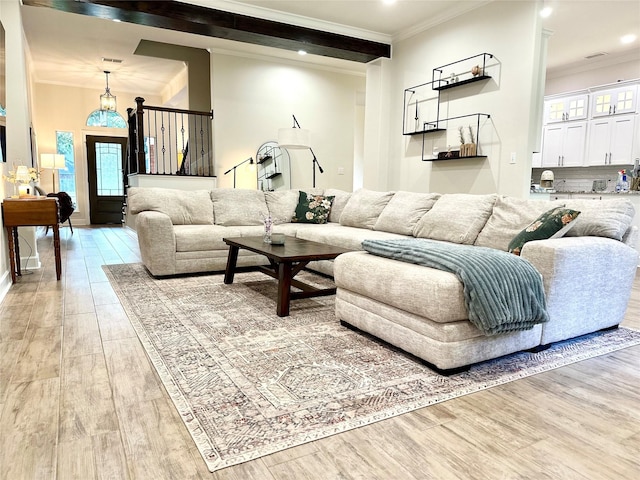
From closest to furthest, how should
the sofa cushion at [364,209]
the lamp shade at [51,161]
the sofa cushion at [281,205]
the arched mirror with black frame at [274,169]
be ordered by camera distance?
the sofa cushion at [364,209]
the sofa cushion at [281,205]
the arched mirror with black frame at [274,169]
the lamp shade at [51,161]

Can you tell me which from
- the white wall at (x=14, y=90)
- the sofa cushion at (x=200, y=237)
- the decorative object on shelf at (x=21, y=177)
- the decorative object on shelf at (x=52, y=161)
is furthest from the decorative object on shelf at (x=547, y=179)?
the decorative object on shelf at (x=52, y=161)

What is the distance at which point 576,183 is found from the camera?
23.0 feet

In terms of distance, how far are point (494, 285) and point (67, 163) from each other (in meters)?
10.2

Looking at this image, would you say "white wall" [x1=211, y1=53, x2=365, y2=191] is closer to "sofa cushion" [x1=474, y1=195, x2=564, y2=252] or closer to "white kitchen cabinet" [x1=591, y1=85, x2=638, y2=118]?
"white kitchen cabinet" [x1=591, y1=85, x2=638, y2=118]

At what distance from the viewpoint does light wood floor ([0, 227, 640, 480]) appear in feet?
4.41

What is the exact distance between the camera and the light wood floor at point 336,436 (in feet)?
4.41

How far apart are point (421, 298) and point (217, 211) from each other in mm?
3266

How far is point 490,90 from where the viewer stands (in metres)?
4.71

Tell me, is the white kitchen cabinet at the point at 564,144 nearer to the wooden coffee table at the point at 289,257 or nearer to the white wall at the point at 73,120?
the wooden coffee table at the point at 289,257

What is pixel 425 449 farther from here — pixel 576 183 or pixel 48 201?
pixel 576 183

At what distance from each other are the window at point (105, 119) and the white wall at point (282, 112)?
4101 millimetres

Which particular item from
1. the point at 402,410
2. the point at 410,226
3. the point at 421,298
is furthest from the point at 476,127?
the point at 402,410

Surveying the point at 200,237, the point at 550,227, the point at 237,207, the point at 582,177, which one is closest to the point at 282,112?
the point at 237,207

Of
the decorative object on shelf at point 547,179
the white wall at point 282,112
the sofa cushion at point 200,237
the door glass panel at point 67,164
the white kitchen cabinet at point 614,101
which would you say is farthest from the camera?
the door glass panel at point 67,164
